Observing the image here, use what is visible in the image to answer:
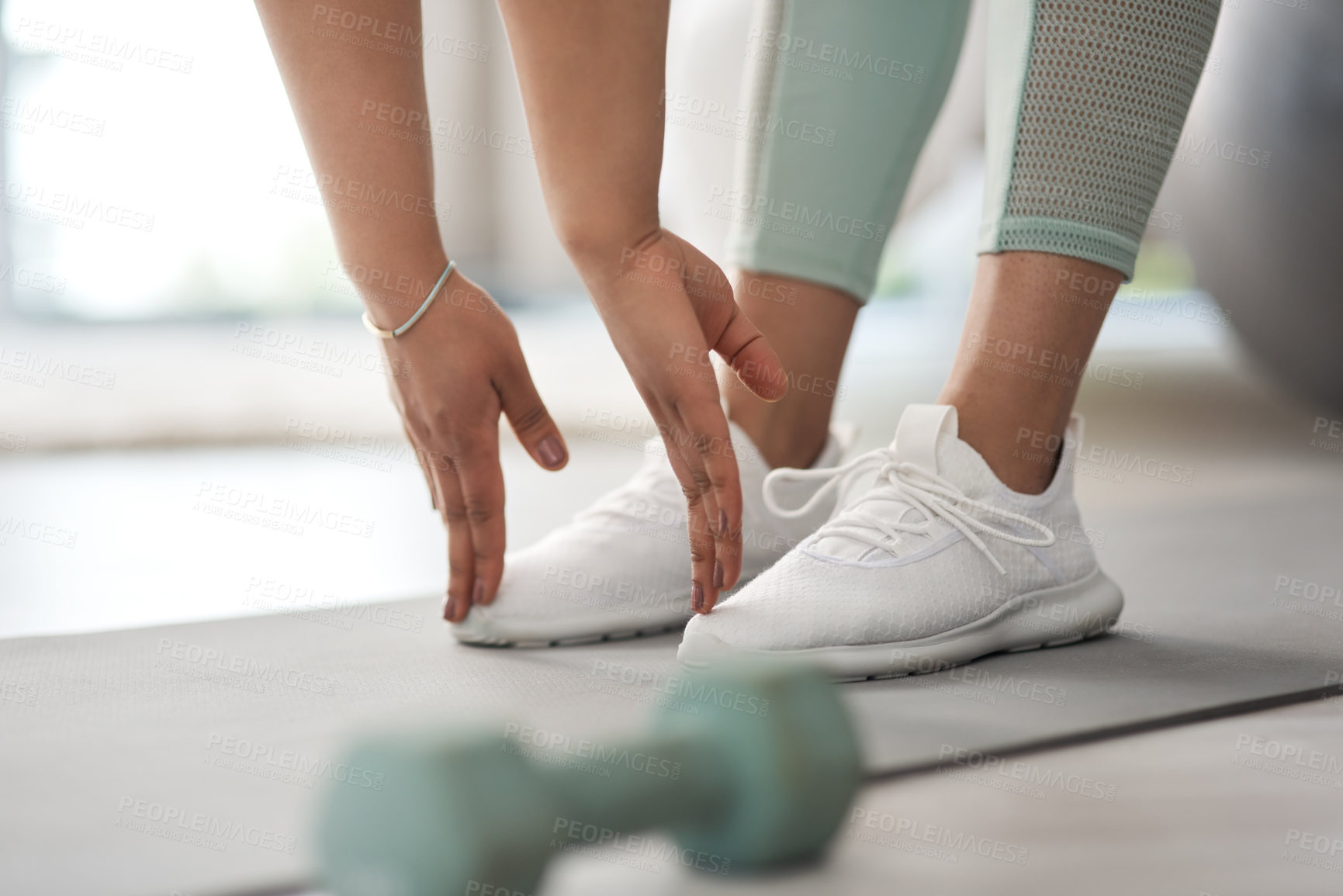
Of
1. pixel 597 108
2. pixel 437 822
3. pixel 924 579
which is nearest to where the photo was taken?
pixel 437 822

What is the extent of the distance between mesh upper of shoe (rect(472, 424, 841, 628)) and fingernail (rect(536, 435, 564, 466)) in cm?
11

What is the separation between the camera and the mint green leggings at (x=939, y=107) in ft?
2.61

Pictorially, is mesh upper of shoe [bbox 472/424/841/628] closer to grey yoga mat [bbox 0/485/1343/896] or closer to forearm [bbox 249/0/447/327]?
grey yoga mat [bbox 0/485/1343/896]

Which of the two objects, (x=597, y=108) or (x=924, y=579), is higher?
(x=597, y=108)

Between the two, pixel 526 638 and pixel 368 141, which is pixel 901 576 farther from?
pixel 368 141

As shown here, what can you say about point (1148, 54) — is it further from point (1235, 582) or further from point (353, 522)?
point (353, 522)

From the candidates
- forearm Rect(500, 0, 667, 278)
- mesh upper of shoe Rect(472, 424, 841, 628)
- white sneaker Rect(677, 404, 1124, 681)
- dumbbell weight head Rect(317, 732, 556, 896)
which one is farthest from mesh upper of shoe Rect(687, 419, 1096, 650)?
dumbbell weight head Rect(317, 732, 556, 896)

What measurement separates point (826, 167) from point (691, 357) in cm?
40

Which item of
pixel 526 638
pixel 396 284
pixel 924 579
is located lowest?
pixel 526 638

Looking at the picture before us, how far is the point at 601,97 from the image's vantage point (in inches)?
26.0

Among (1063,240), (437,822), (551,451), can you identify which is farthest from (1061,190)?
(437,822)

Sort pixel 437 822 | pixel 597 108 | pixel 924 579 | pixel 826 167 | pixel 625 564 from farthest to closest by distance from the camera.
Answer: pixel 826 167 < pixel 625 564 < pixel 924 579 < pixel 597 108 < pixel 437 822

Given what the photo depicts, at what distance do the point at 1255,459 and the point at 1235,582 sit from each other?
2.79 ft

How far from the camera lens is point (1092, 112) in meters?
0.80
